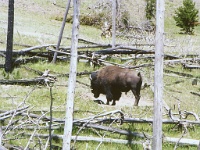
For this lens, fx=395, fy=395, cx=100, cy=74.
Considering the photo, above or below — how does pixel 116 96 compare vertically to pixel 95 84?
below

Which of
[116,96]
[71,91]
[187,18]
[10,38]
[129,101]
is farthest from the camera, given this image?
[187,18]

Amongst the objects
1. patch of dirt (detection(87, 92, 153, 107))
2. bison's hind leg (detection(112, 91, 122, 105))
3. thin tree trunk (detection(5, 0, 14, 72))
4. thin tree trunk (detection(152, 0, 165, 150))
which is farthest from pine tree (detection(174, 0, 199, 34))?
thin tree trunk (detection(152, 0, 165, 150))

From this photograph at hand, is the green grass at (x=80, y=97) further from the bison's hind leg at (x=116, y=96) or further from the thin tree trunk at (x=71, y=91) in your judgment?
the bison's hind leg at (x=116, y=96)

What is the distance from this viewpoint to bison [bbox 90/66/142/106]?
13.7 metres

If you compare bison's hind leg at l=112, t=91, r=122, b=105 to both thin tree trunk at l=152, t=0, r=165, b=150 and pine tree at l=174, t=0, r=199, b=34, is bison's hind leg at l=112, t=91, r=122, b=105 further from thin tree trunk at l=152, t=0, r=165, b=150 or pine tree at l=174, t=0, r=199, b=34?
pine tree at l=174, t=0, r=199, b=34

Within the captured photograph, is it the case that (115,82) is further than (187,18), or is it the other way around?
(187,18)

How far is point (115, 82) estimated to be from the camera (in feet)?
47.1

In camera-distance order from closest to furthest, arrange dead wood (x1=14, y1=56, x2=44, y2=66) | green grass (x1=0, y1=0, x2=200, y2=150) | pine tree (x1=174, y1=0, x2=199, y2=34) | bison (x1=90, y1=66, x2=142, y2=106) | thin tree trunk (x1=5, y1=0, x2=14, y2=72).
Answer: green grass (x1=0, y1=0, x2=200, y2=150) → bison (x1=90, y1=66, x2=142, y2=106) → thin tree trunk (x1=5, y1=0, x2=14, y2=72) → dead wood (x1=14, y1=56, x2=44, y2=66) → pine tree (x1=174, y1=0, x2=199, y2=34)

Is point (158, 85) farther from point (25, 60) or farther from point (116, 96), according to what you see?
point (25, 60)

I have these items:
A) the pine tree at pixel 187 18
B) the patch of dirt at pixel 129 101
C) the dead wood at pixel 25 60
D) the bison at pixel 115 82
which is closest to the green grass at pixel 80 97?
the patch of dirt at pixel 129 101

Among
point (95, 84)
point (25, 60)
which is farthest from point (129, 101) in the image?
point (25, 60)

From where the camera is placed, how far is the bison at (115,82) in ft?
45.0

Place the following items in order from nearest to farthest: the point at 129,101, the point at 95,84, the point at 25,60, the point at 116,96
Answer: the point at 116,96 → the point at 95,84 → the point at 129,101 → the point at 25,60

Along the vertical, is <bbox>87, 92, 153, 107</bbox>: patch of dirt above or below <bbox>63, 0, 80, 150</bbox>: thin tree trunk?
below
